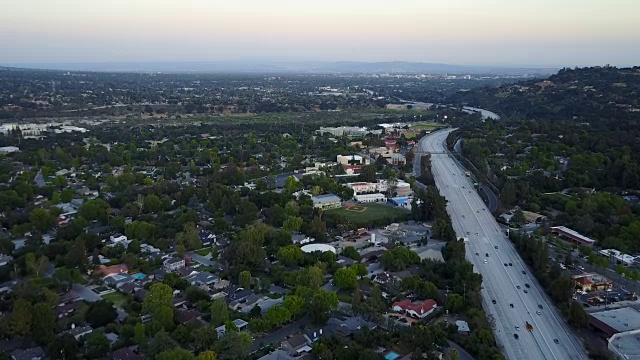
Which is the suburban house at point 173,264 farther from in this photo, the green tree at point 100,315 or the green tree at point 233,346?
the green tree at point 233,346

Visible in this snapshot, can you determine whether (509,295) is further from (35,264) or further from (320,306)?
(35,264)

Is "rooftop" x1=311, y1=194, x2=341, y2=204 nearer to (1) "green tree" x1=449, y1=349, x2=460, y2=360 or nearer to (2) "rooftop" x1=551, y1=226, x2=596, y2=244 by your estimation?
(2) "rooftop" x1=551, y1=226, x2=596, y2=244

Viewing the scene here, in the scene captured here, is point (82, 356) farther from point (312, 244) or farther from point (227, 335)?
point (312, 244)

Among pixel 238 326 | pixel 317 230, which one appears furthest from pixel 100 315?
pixel 317 230

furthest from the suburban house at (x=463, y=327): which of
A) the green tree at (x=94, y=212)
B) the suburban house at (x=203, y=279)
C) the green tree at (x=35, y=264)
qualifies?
the green tree at (x=94, y=212)

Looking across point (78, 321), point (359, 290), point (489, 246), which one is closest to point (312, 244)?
point (359, 290)

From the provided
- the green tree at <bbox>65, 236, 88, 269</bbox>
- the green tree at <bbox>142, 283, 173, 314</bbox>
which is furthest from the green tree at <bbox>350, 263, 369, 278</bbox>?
the green tree at <bbox>65, 236, 88, 269</bbox>
